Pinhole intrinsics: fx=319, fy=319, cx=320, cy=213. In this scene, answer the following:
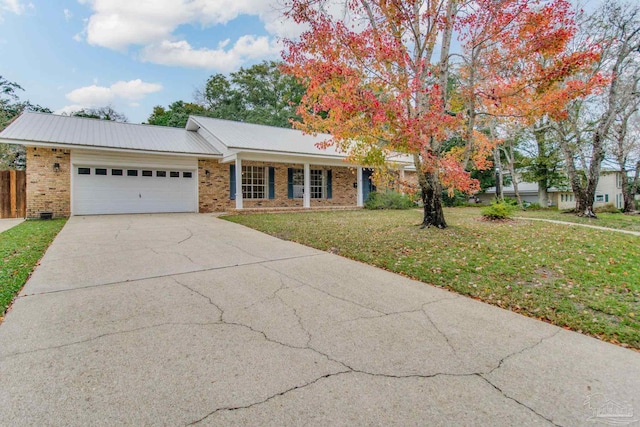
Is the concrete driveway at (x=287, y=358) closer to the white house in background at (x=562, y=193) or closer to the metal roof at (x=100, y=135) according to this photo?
the metal roof at (x=100, y=135)

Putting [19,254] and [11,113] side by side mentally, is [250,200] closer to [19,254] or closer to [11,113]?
[19,254]

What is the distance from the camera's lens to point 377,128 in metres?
7.18

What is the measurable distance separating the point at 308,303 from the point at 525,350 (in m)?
2.21

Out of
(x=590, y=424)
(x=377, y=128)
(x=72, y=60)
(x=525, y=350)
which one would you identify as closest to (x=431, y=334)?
(x=525, y=350)

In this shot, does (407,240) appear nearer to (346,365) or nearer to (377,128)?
(377,128)

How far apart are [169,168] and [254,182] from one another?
12.6 feet

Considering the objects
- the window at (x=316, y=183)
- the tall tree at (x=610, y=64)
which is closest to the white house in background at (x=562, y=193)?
the tall tree at (x=610, y=64)

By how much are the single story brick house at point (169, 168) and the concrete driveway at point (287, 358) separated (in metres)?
9.45

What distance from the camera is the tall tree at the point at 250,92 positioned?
32.1 meters

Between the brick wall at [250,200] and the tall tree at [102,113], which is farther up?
the tall tree at [102,113]

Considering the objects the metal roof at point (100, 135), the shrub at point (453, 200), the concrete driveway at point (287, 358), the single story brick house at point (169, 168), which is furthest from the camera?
the shrub at point (453, 200)

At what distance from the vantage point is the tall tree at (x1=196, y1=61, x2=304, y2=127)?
1262 inches

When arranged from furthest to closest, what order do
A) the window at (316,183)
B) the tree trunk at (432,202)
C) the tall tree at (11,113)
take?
the tall tree at (11,113)
the window at (316,183)
the tree trunk at (432,202)

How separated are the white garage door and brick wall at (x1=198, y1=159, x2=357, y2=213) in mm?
476
